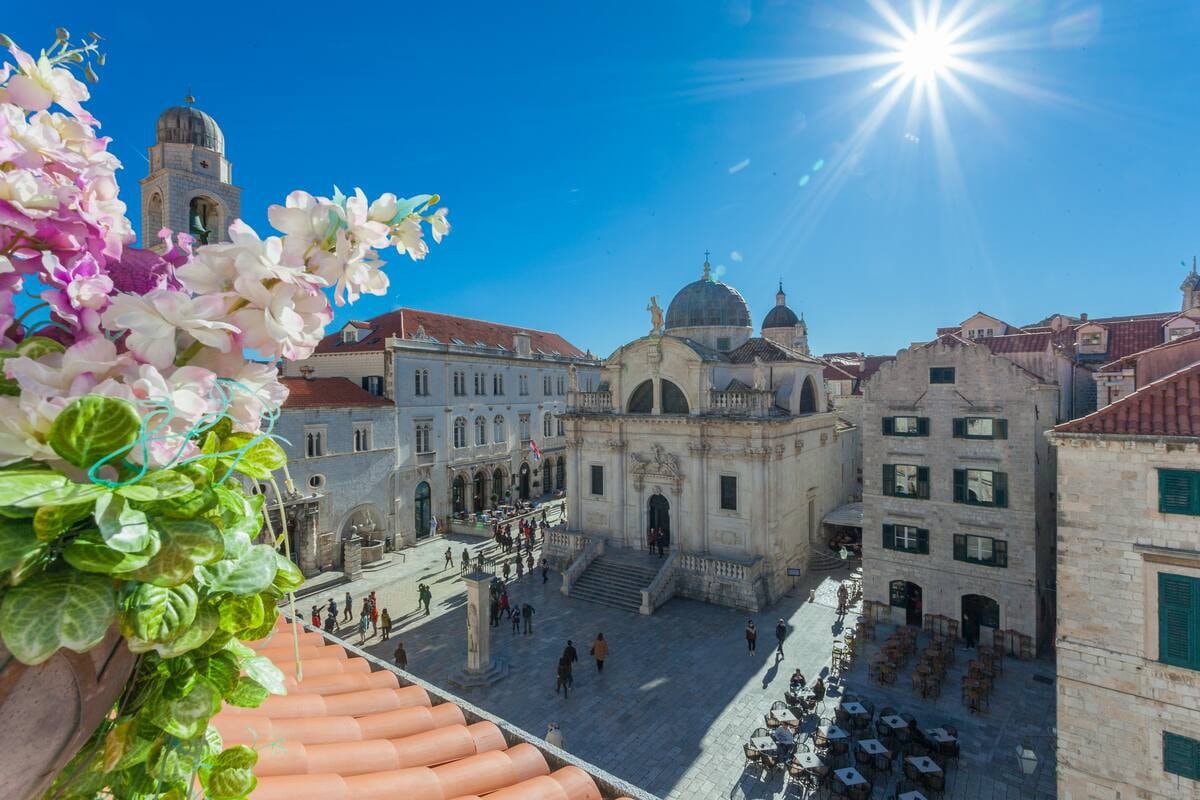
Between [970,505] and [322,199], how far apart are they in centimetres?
2539

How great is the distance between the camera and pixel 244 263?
177 centimetres

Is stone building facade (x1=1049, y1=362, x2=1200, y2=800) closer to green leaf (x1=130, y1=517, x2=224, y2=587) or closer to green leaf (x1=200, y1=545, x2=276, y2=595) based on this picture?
green leaf (x1=200, y1=545, x2=276, y2=595)

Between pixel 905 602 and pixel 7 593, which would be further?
pixel 905 602

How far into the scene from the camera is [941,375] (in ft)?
75.9

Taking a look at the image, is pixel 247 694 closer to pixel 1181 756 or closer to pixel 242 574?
pixel 242 574

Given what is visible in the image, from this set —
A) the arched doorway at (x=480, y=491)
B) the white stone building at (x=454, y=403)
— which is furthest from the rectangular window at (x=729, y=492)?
the arched doorway at (x=480, y=491)

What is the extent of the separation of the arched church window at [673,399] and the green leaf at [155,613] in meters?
28.3

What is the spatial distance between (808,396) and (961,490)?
10.1 m

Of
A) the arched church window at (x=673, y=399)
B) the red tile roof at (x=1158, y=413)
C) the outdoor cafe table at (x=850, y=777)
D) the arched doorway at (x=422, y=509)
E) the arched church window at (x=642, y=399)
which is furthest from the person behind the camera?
the arched doorway at (x=422, y=509)

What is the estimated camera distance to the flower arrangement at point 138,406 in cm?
154

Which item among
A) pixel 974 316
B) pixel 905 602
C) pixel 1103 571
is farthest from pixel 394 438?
pixel 974 316

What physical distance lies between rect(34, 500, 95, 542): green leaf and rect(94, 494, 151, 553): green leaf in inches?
2.2

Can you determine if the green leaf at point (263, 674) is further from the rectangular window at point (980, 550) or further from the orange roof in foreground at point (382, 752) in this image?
the rectangular window at point (980, 550)

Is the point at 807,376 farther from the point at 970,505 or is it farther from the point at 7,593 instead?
the point at 7,593
